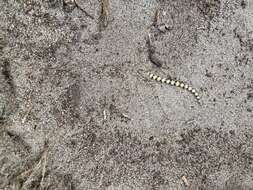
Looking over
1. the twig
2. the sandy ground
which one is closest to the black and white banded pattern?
the sandy ground

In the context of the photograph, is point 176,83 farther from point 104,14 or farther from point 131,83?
point 104,14

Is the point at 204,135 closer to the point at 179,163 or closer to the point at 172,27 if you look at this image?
the point at 179,163

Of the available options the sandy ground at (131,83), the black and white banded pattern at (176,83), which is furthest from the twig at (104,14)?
the black and white banded pattern at (176,83)

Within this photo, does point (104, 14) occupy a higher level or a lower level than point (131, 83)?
higher

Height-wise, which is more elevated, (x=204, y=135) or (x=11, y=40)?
(x=11, y=40)

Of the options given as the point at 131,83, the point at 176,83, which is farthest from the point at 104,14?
the point at 176,83

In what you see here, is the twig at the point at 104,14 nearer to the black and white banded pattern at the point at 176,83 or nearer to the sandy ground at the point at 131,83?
the sandy ground at the point at 131,83

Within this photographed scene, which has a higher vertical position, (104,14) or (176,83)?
(104,14)

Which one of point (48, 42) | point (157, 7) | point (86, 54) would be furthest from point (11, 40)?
point (157, 7)
